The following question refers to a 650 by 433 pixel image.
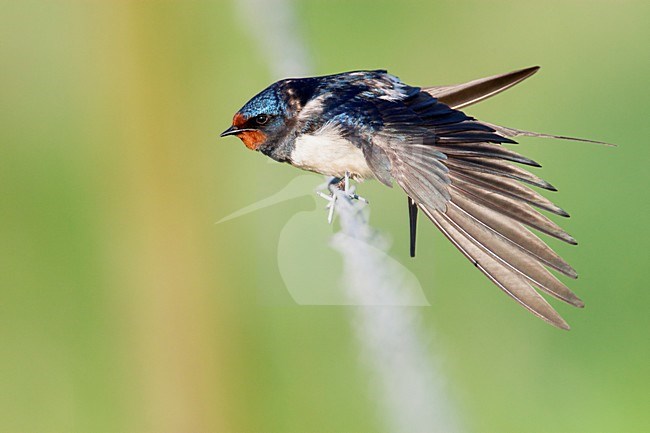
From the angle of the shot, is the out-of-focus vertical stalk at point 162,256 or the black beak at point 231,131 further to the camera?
the out-of-focus vertical stalk at point 162,256

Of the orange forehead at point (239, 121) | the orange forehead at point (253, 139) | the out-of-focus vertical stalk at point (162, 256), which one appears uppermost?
the orange forehead at point (239, 121)

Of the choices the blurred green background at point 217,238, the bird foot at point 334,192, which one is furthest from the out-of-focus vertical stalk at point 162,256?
the bird foot at point 334,192

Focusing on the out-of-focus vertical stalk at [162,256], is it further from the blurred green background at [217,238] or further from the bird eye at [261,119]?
the bird eye at [261,119]

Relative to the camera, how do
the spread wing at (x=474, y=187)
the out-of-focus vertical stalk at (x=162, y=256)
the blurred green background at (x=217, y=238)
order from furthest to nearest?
1. the out-of-focus vertical stalk at (x=162, y=256)
2. the blurred green background at (x=217, y=238)
3. the spread wing at (x=474, y=187)

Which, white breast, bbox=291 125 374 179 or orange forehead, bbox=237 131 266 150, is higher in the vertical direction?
orange forehead, bbox=237 131 266 150

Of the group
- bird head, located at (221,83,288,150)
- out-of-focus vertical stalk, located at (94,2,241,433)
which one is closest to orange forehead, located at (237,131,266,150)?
bird head, located at (221,83,288,150)

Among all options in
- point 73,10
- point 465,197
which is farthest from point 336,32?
point 465,197

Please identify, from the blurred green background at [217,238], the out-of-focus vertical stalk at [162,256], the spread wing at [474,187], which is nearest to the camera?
the spread wing at [474,187]

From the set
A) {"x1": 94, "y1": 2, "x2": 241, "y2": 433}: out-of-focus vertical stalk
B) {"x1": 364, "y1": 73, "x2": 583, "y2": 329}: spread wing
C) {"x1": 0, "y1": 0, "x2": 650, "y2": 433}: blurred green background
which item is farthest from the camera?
{"x1": 94, "y1": 2, "x2": 241, "y2": 433}: out-of-focus vertical stalk

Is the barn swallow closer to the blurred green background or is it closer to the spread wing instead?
the spread wing
